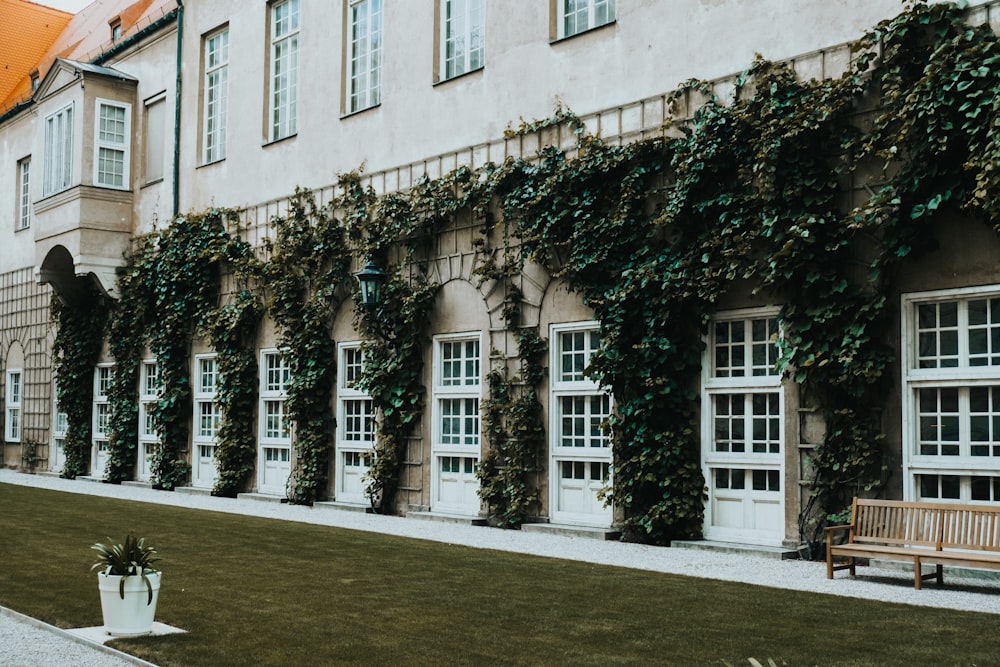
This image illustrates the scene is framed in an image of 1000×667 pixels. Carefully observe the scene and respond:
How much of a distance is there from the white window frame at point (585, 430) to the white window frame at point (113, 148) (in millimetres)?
14405

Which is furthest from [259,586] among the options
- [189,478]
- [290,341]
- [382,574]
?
[189,478]

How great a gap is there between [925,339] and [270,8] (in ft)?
47.8

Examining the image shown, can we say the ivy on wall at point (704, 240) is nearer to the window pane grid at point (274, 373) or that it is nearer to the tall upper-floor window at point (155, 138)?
the window pane grid at point (274, 373)

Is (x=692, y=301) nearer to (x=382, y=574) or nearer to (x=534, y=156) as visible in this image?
(x=534, y=156)

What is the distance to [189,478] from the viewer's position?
22.5 meters

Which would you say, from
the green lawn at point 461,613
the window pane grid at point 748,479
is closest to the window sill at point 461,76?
the window pane grid at point 748,479

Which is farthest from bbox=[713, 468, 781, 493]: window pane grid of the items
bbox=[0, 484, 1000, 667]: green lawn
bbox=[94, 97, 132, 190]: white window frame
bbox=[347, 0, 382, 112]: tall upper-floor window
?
bbox=[94, 97, 132, 190]: white window frame

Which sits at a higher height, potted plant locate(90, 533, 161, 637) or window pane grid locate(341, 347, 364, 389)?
window pane grid locate(341, 347, 364, 389)

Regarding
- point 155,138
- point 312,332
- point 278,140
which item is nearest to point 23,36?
point 155,138

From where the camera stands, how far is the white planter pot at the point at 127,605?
286 inches

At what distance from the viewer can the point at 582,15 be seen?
15.0 m

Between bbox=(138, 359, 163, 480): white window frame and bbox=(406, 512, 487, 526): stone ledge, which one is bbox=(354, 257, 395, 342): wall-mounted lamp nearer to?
bbox=(406, 512, 487, 526): stone ledge

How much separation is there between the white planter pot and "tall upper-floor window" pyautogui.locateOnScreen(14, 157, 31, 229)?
82.4 feet

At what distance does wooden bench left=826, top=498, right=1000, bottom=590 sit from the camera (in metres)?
9.39
